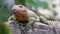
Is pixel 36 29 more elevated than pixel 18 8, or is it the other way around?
pixel 18 8

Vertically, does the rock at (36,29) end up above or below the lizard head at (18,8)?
below

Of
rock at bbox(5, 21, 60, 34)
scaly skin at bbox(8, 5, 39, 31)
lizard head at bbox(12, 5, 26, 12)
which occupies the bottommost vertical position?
rock at bbox(5, 21, 60, 34)

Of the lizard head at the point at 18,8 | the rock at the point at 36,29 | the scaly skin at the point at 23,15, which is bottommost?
the rock at the point at 36,29

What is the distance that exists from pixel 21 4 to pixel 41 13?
14 centimetres

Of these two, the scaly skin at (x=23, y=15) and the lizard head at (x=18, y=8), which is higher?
the lizard head at (x=18, y=8)

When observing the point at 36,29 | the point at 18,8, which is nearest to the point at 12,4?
the point at 18,8

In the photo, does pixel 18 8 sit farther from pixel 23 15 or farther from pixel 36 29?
pixel 36 29

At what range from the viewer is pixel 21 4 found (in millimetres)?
781

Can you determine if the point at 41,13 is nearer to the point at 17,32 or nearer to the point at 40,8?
the point at 40,8

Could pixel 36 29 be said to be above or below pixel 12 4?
below

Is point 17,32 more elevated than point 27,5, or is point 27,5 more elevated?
point 27,5

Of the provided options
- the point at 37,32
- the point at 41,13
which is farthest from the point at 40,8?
the point at 37,32

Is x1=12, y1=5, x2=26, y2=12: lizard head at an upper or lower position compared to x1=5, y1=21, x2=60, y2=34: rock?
upper

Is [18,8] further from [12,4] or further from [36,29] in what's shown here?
[36,29]
